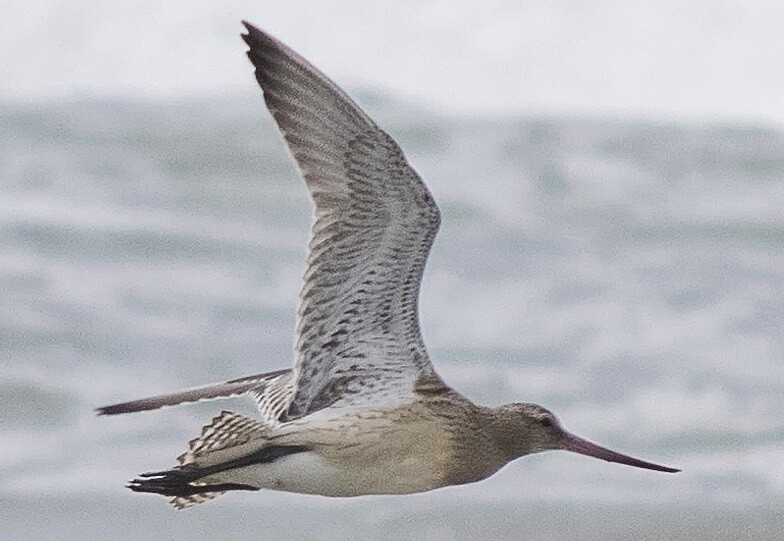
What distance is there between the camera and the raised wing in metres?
4.83

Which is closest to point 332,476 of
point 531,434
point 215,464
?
point 215,464

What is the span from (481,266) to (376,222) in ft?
25.2

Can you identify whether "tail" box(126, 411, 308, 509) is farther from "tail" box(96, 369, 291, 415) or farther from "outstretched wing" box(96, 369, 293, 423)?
"tail" box(96, 369, 291, 415)

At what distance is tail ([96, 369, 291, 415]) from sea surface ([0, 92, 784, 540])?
3174 mm

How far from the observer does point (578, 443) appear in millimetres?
5414

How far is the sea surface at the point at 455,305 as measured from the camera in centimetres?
910

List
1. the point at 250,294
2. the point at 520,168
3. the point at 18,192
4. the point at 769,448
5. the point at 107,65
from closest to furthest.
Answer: the point at 769,448
the point at 250,294
the point at 18,192
the point at 520,168
the point at 107,65

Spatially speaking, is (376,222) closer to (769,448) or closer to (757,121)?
(769,448)

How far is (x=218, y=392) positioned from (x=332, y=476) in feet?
2.26

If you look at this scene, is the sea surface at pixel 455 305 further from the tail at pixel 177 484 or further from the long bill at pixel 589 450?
the tail at pixel 177 484

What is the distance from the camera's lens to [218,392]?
5.48m

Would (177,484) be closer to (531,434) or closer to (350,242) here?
(350,242)

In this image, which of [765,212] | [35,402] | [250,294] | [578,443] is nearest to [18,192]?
[250,294]

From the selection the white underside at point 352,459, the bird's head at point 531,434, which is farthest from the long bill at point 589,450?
the white underside at point 352,459
